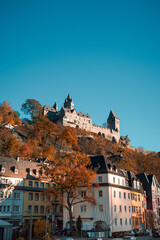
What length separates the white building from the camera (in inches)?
1837

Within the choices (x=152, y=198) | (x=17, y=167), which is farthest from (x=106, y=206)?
A: (x=152, y=198)

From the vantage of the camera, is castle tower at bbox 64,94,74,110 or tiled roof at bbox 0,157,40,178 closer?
tiled roof at bbox 0,157,40,178

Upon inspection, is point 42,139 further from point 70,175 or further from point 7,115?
point 70,175

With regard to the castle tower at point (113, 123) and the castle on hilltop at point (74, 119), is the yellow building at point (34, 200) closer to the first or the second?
the castle on hilltop at point (74, 119)

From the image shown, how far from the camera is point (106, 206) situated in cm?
4712

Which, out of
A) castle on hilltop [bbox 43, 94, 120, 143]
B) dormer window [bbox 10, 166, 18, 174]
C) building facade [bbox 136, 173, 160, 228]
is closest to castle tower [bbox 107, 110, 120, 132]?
castle on hilltop [bbox 43, 94, 120, 143]

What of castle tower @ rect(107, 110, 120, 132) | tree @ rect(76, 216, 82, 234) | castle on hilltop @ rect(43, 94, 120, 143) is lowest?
tree @ rect(76, 216, 82, 234)

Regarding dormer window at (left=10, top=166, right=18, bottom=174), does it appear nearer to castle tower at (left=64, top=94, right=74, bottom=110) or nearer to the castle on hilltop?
the castle on hilltop

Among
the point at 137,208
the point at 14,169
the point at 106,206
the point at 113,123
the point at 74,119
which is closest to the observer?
the point at 106,206

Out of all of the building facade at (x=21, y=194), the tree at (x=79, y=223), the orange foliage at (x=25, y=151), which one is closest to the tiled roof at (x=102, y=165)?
the tree at (x=79, y=223)

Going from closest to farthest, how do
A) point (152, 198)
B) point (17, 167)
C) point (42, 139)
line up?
point (17, 167) → point (152, 198) → point (42, 139)

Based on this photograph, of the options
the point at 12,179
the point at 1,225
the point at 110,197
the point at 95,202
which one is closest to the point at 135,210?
the point at 110,197

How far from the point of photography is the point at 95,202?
147 ft

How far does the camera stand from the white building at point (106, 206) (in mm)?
46656
